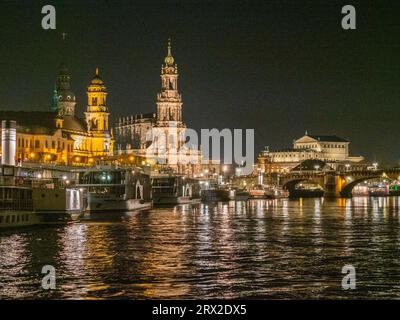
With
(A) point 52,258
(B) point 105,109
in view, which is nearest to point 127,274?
(A) point 52,258

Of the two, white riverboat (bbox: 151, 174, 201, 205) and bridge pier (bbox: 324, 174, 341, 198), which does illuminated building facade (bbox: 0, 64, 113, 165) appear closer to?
white riverboat (bbox: 151, 174, 201, 205)

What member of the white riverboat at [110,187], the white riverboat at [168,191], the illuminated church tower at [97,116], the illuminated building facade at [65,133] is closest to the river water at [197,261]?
the white riverboat at [110,187]

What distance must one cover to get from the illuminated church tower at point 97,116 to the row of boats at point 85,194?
4500 cm

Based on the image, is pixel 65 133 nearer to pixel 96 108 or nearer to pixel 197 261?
pixel 96 108

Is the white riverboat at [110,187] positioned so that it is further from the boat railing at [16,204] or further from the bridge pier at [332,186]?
the bridge pier at [332,186]

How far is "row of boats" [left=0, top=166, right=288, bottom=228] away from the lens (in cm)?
5647

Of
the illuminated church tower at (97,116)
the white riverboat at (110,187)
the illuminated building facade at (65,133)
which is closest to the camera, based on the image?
the white riverboat at (110,187)

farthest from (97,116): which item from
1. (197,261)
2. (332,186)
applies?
(197,261)

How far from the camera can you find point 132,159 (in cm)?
18262

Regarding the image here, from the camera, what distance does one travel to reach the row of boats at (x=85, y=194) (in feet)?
185

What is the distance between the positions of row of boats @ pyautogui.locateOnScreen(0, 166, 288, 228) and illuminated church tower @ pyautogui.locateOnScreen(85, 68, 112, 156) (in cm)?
4500

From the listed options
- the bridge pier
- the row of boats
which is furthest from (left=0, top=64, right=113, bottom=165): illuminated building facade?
the bridge pier
